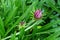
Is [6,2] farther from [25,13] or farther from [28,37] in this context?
[28,37]

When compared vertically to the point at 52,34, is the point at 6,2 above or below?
above

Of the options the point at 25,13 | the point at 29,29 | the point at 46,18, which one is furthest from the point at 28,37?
the point at 46,18

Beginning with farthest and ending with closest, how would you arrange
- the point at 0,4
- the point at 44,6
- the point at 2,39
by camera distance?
the point at 44,6 → the point at 0,4 → the point at 2,39

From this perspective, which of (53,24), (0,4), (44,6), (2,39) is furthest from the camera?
(44,6)

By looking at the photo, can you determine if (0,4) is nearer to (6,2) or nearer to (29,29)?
(6,2)

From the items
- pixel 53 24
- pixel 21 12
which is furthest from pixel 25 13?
pixel 53 24

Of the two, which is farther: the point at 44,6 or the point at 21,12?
the point at 44,6
